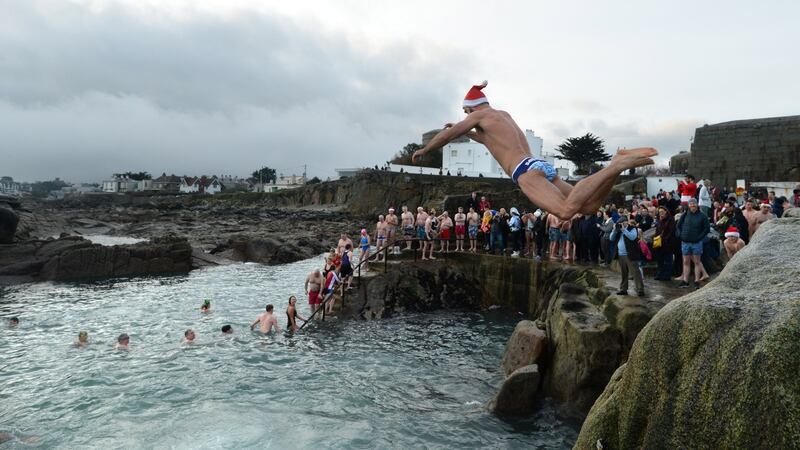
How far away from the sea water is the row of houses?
115 metres

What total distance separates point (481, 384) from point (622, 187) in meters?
27.3

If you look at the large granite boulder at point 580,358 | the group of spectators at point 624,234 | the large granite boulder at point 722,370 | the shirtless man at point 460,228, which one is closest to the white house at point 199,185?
the group of spectators at point 624,234

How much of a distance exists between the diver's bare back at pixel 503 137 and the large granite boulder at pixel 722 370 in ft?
8.37

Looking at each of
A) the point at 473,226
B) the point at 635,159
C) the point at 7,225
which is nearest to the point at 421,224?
the point at 473,226

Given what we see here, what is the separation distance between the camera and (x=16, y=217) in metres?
29.2

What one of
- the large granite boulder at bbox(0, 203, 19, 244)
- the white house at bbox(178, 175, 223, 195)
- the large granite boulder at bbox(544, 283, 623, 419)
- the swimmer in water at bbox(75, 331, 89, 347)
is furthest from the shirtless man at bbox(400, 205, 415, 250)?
the white house at bbox(178, 175, 223, 195)

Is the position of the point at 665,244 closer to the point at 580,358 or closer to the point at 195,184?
the point at 580,358

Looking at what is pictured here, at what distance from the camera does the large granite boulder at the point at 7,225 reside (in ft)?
92.9

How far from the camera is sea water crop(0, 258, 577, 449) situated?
9438 millimetres

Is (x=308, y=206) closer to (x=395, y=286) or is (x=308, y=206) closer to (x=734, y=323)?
(x=395, y=286)

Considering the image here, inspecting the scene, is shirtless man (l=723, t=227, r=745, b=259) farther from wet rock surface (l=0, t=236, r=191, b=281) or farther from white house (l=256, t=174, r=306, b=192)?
white house (l=256, t=174, r=306, b=192)

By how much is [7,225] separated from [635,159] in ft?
110

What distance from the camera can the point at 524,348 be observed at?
1177 centimetres

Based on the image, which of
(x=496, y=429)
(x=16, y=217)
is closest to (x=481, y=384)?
(x=496, y=429)
